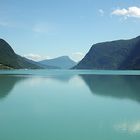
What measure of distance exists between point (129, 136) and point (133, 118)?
6.73m

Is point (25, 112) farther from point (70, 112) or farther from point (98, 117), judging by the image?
point (98, 117)

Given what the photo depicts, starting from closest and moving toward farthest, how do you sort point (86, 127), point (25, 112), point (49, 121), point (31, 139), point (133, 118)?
1. point (31, 139)
2. point (86, 127)
3. point (49, 121)
4. point (133, 118)
5. point (25, 112)

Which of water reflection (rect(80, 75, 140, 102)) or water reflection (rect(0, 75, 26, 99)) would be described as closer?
water reflection (rect(80, 75, 140, 102))

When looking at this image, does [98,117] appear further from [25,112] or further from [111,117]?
[25,112]

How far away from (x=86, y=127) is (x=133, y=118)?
18.3ft

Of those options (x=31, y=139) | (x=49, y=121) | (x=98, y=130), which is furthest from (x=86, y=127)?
(x=31, y=139)

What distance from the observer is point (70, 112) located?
27812 millimetres

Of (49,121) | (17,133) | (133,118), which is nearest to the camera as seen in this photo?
(17,133)

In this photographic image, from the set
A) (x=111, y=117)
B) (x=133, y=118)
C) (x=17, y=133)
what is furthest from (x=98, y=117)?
(x=17, y=133)

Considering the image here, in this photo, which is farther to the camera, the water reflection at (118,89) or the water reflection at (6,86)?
the water reflection at (6,86)

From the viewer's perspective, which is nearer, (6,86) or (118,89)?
(118,89)

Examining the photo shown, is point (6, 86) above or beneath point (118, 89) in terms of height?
beneath

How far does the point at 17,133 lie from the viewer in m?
19.0

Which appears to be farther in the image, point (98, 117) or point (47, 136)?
point (98, 117)
